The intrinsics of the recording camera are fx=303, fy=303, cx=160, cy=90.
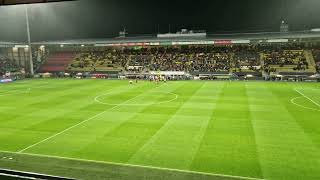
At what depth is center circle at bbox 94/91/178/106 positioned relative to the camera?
98.9 feet

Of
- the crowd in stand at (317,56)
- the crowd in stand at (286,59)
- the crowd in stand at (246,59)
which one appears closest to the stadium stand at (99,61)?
the crowd in stand at (246,59)

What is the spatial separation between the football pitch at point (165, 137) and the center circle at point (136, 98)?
108 millimetres

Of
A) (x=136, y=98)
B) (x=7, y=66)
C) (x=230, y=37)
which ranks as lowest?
(x=136, y=98)

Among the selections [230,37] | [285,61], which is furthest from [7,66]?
[285,61]

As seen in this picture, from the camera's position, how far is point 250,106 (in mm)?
27469

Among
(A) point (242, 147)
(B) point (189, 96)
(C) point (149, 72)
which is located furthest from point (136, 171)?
(C) point (149, 72)

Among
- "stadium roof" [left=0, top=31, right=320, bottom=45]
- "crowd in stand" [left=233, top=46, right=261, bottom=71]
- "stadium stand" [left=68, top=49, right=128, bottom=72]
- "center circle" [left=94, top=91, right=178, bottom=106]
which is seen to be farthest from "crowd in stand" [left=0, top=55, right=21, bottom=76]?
"crowd in stand" [left=233, top=46, right=261, bottom=71]

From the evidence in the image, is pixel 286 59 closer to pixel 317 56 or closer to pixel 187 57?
pixel 317 56

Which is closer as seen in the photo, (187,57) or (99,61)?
(187,57)

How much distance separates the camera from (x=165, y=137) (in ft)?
59.7

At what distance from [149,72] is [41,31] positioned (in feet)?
99.8

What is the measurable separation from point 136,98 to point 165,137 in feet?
49.2

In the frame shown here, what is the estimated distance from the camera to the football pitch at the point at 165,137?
13133 mm

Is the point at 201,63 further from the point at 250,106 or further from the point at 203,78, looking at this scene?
the point at 250,106
